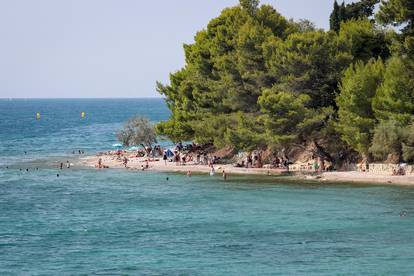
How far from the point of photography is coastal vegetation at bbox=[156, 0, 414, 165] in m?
73.1

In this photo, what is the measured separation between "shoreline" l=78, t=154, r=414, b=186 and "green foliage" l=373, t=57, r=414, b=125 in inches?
215

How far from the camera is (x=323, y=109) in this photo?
78125mm

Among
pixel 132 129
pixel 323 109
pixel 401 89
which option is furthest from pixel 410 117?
pixel 132 129

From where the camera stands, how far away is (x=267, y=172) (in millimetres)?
79812

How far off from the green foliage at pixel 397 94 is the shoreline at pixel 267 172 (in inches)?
215

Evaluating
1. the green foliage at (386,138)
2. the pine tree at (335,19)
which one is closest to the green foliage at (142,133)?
the pine tree at (335,19)

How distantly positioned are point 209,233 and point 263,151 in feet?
113

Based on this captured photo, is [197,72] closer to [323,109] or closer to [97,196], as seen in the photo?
[323,109]

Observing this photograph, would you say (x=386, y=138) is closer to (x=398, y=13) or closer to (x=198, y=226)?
(x=398, y=13)

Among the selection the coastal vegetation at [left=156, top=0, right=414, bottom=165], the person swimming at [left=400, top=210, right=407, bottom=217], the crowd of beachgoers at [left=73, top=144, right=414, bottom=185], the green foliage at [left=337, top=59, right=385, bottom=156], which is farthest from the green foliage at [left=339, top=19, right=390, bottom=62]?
the person swimming at [left=400, top=210, right=407, bottom=217]

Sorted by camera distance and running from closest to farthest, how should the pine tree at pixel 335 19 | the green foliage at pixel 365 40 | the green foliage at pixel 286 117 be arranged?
1. the green foliage at pixel 286 117
2. the green foliage at pixel 365 40
3. the pine tree at pixel 335 19

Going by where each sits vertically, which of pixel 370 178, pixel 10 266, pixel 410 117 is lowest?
pixel 10 266

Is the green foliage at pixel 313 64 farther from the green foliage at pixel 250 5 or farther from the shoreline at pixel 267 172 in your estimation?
the green foliage at pixel 250 5

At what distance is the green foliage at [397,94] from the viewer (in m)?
71.6
